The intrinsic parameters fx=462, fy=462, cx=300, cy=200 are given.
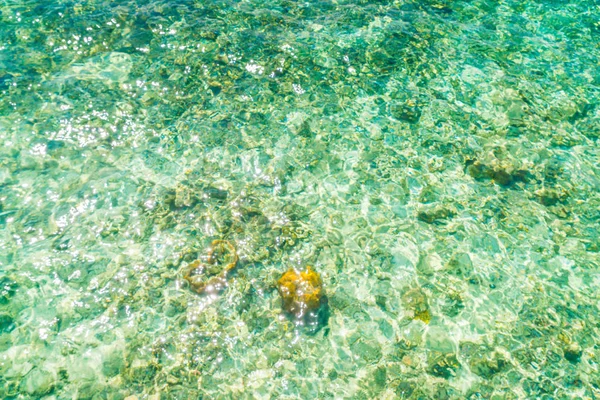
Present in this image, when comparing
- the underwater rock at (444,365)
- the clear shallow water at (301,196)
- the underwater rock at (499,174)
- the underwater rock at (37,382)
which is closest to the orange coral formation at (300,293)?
the clear shallow water at (301,196)

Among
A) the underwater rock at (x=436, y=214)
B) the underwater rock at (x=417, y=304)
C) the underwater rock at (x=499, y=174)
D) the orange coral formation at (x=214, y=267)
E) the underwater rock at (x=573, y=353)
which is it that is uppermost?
the underwater rock at (x=499, y=174)

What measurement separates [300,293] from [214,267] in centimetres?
112

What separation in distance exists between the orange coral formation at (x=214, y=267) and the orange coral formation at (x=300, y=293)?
2.27ft

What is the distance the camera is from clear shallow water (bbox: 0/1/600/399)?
493 cm

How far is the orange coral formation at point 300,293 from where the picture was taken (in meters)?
5.22

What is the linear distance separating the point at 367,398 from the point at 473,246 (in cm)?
251

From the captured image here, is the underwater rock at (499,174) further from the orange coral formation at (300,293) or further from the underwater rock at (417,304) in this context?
the orange coral formation at (300,293)

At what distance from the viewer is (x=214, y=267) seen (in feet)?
18.3

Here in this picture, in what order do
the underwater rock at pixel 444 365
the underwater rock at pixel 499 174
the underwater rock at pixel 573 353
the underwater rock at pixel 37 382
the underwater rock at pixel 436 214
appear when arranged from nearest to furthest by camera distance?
the underwater rock at pixel 37 382
the underwater rock at pixel 444 365
the underwater rock at pixel 573 353
the underwater rock at pixel 436 214
the underwater rock at pixel 499 174

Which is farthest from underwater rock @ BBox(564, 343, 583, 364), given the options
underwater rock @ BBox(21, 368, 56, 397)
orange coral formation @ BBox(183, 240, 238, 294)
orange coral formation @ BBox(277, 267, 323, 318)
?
underwater rock @ BBox(21, 368, 56, 397)

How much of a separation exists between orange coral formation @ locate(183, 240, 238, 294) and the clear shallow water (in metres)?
0.12

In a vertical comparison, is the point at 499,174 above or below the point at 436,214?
above

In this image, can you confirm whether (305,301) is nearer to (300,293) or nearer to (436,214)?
(300,293)

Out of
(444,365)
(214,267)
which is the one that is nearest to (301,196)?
(214,267)
